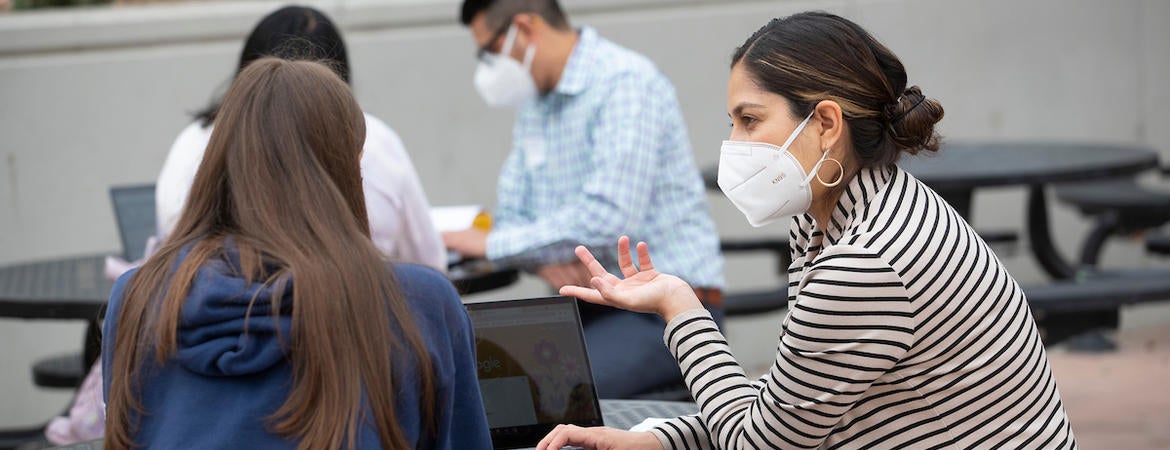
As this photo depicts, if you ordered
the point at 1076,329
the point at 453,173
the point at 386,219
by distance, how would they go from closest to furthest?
the point at 386,219
the point at 1076,329
the point at 453,173

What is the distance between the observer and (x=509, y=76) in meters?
3.56

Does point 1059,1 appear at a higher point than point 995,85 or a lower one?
higher

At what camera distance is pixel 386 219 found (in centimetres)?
298

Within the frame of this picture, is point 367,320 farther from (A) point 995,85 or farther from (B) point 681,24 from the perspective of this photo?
(A) point 995,85

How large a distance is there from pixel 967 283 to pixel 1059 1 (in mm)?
4685

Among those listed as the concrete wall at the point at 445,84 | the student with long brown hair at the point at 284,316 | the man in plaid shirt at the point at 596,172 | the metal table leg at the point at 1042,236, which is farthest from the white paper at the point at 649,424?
the metal table leg at the point at 1042,236

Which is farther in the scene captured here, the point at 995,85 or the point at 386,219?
the point at 995,85

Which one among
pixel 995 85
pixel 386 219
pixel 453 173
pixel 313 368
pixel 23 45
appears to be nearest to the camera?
pixel 313 368

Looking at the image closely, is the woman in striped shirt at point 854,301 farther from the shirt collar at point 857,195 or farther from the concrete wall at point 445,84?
the concrete wall at point 445,84

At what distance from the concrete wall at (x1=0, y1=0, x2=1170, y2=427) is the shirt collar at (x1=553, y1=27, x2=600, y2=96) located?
6.55 ft

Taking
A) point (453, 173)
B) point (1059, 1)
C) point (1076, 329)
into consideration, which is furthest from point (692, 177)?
point (1059, 1)

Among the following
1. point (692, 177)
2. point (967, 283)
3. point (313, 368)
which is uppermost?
point (967, 283)

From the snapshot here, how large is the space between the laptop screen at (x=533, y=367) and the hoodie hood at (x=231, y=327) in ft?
1.42

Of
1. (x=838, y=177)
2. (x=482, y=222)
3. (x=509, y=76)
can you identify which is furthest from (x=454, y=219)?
(x=838, y=177)
